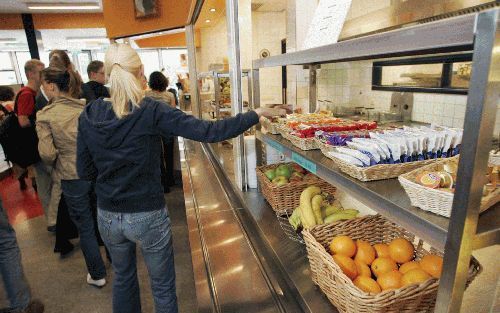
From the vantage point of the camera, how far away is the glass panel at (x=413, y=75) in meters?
3.67

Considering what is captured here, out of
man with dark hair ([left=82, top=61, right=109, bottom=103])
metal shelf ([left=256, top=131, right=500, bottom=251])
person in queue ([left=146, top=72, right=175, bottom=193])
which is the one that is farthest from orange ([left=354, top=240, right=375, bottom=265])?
person in queue ([left=146, top=72, right=175, bottom=193])

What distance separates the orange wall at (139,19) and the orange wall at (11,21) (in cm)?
449

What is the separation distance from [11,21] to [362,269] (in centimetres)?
1129

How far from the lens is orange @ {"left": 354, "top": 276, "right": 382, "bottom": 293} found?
106cm

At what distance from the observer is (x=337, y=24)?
4.14 ft

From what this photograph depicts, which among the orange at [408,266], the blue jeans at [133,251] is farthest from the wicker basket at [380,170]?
the blue jeans at [133,251]

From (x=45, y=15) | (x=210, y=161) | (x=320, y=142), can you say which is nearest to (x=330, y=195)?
(x=320, y=142)

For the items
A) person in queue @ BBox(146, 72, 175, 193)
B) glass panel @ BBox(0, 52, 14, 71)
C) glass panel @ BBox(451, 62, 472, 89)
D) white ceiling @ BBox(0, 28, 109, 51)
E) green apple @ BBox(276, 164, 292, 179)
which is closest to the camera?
green apple @ BBox(276, 164, 292, 179)

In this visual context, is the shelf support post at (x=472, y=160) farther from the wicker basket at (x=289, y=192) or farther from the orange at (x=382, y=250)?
the wicker basket at (x=289, y=192)

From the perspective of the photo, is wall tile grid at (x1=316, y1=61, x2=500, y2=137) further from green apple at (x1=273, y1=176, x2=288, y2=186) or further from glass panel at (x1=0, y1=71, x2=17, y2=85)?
glass panel at (x1=0, y1=71, x2=17, y2=85)

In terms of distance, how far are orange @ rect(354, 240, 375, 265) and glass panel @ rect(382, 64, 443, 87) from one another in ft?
10.4

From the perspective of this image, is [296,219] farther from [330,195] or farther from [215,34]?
[215,34]

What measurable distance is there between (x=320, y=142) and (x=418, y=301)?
0.71 metres

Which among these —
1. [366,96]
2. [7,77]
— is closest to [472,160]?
[366,96]
